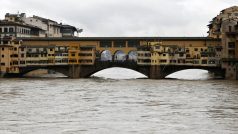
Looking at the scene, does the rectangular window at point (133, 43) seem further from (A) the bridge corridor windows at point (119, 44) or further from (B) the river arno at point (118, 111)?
(B) the river arno at point (118, 111)

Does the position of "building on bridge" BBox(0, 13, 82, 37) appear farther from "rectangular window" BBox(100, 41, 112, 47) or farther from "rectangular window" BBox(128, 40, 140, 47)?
"rectangular window" BBox(128, 40, 140, 47)

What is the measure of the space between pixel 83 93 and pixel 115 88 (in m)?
6.49

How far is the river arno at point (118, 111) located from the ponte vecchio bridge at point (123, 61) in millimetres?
22679

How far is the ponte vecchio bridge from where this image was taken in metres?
75.3

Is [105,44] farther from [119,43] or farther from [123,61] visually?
[123,61]

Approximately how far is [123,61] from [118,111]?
41809mm

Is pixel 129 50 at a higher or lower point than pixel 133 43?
lower

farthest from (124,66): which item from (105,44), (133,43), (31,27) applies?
(31,27)

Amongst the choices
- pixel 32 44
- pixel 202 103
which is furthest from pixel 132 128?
pixel 32 44

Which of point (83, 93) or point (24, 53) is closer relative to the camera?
point (83, 93)

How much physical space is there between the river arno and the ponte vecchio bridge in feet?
74.4

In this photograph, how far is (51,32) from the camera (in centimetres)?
10838

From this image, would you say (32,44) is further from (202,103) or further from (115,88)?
(202,103)

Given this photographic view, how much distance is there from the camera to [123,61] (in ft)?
254
